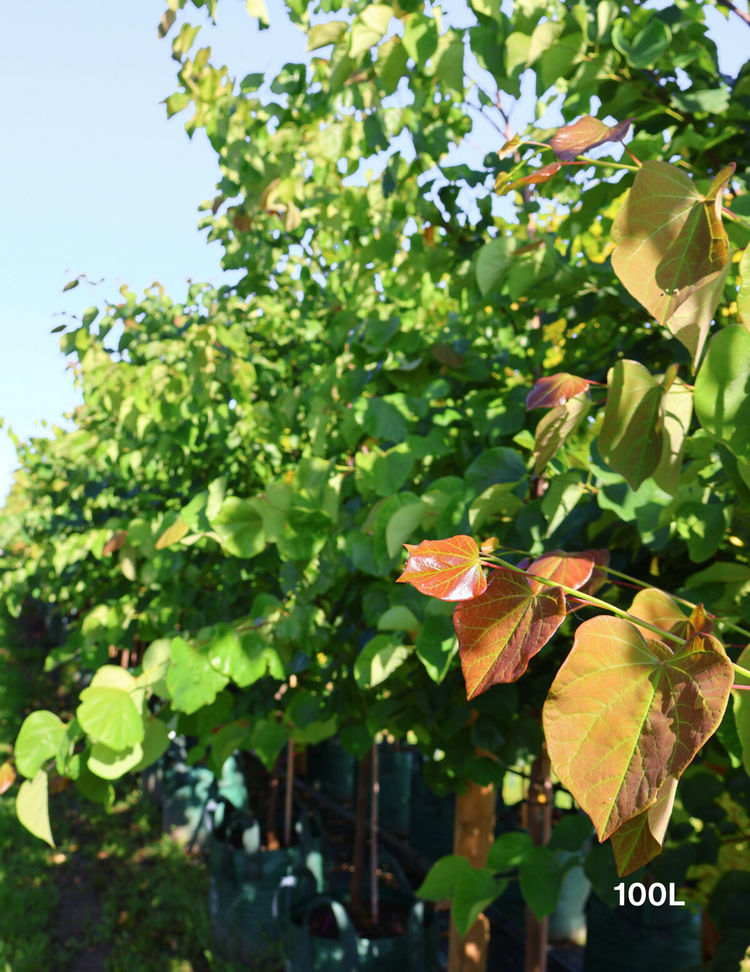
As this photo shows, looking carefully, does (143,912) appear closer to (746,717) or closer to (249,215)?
(249,215)

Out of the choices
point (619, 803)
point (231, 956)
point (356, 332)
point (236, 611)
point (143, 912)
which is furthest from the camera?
point (143, 912)

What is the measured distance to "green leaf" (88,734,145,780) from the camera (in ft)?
2.93

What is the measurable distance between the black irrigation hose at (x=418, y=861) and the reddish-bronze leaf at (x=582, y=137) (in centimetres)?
262

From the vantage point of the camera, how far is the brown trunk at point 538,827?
1.46 meters

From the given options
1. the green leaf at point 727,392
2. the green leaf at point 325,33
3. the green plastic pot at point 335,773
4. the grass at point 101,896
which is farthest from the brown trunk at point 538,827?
the green plastic pot at point 335,773

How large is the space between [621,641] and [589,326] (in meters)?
1.34

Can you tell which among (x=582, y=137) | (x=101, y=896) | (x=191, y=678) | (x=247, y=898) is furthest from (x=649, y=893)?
(x=101, y=896)

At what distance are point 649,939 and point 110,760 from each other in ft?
6.01

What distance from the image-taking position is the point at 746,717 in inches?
16.3

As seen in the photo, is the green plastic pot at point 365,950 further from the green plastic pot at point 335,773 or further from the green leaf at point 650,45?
the green plastic pot at point 335,773

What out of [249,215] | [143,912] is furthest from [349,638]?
[143,912]

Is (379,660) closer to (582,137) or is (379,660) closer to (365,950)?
(582,137)

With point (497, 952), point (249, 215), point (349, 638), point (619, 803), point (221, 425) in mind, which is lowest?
point (497, 952)

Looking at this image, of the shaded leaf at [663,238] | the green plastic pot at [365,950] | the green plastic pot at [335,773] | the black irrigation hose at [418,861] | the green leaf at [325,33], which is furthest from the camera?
the green plastic pot at [335,773]
